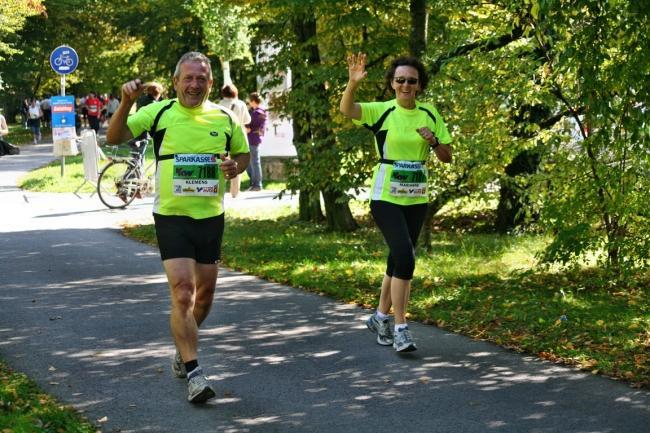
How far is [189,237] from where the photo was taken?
648 cm

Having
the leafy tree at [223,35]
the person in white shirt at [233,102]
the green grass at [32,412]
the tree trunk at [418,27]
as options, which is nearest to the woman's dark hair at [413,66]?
the green grass at [32,412]

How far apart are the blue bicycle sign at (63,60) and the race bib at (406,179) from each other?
1794 centimetres

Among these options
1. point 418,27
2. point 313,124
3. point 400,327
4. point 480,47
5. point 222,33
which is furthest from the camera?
point 222,33

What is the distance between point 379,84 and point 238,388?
8.16 metres

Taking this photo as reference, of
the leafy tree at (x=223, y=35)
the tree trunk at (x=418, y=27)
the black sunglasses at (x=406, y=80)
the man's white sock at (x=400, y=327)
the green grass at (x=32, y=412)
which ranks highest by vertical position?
the leafy tree at (x=223, y=35)

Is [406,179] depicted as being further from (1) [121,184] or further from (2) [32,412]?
(1) [121,184]

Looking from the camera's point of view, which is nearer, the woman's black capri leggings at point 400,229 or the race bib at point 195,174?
the race bib at point 195,174

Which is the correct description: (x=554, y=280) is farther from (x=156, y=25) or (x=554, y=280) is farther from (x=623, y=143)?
(x=156, y=25)

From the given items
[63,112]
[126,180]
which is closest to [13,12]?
[63,112]

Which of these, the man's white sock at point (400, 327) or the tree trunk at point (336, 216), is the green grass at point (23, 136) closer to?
the tree trunk at point (336, 216)

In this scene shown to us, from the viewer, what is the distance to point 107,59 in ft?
199

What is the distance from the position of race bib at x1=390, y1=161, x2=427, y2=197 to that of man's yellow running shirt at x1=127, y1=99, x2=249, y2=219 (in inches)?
61.1

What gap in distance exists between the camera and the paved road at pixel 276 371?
19.6 ft

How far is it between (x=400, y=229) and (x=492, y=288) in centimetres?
307
